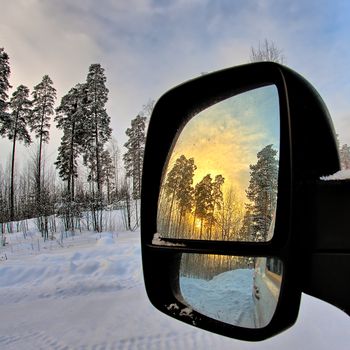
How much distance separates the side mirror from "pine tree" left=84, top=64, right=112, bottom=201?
2828 cm

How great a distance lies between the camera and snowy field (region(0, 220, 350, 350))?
265 cm

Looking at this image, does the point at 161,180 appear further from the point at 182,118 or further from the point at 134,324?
the point at 134,324

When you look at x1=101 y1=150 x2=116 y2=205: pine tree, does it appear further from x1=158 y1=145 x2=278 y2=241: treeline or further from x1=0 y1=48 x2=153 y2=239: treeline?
x1=158 y1=145 x2=278 y2=241: treeline

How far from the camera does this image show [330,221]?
54 centimetres

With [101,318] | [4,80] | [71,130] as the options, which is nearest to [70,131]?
[71,130]

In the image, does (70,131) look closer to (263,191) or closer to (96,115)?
Answer: (96,115)

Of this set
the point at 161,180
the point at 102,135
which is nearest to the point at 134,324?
the point at 161,180

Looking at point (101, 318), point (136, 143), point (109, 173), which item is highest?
point (136, 143)

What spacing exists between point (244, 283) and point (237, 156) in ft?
1.02

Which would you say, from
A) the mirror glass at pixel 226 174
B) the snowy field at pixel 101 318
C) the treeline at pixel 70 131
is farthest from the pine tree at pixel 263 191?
the treeline at pixel 70 131

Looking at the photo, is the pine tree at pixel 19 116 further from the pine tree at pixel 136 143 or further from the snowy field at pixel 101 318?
the snowy field at pixel 101 318

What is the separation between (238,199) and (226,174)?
0.08 metres

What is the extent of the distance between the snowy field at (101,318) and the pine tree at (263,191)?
1934mm

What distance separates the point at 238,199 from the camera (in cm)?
82
